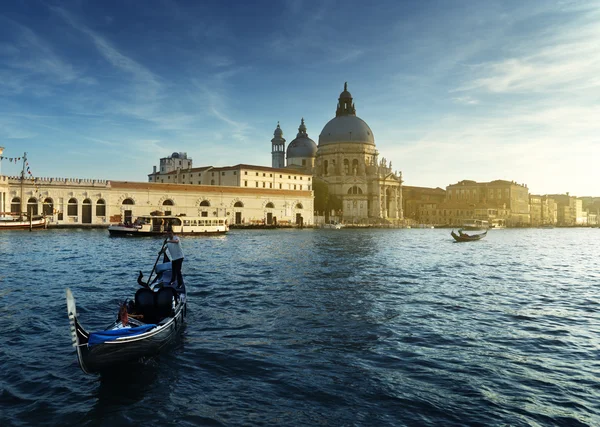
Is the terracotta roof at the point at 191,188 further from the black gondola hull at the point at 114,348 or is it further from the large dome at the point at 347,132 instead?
the black gondola hull at the point at 114,348

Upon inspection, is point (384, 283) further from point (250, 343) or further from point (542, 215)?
point (542, 215)

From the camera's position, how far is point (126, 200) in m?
64.9

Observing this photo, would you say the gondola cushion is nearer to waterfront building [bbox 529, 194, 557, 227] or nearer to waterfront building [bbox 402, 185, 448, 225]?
waterfront building [bbox 402, 185, 448, 225]

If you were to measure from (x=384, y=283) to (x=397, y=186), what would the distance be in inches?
3685

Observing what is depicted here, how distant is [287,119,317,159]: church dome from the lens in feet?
394

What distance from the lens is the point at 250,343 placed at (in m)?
10.8

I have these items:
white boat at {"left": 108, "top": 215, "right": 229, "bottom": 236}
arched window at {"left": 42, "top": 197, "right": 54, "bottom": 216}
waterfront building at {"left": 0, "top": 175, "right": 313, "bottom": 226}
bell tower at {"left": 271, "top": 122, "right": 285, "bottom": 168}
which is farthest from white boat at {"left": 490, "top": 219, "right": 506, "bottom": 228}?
arched window at {"left": 42, "top": 197, "right": 54, "bottom": 216}

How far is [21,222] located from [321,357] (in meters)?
54.4

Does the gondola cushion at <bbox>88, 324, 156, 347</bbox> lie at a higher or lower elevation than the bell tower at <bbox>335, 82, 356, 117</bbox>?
lower

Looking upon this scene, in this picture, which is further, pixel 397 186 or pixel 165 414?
pixel 397 186

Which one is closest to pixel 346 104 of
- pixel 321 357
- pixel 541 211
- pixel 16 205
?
pixel 16 205

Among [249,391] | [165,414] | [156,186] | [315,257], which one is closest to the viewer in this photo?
[165,414]

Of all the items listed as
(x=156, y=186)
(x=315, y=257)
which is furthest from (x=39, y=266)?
(x=156, y=186)

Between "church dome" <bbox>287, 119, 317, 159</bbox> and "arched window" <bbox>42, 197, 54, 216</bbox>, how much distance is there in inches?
2723
